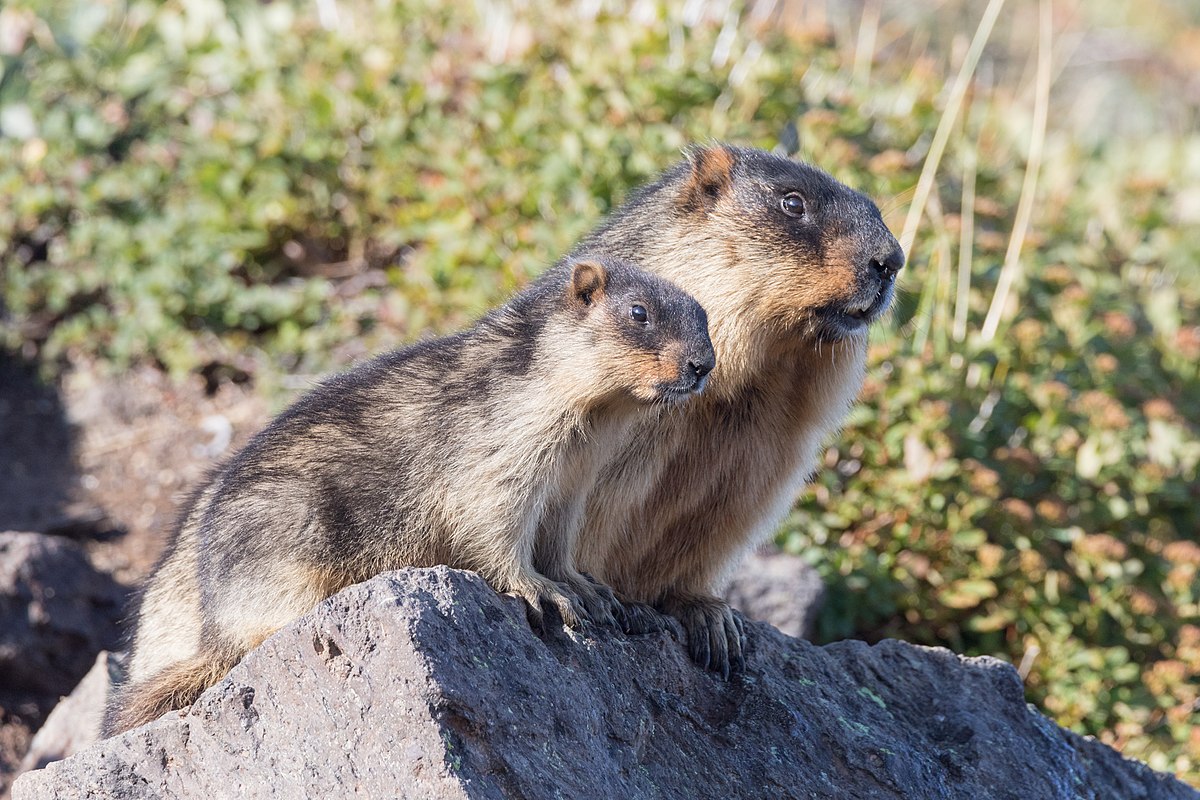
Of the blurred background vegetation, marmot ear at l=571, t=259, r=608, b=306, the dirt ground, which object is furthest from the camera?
the dirt ground

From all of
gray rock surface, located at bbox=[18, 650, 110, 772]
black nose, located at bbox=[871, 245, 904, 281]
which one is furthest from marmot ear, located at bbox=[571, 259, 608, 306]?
gray rock surface, located at bbox=[18, 650, 110, 772]

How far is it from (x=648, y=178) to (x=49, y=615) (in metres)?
3.96

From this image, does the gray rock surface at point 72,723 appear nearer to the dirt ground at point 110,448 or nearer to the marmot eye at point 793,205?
the dirt ground at point 110,448

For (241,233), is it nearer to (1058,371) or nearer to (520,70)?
(520,70)

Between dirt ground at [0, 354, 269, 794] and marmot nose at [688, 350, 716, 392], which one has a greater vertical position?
marmot nose at [688, 350, 716, 392]

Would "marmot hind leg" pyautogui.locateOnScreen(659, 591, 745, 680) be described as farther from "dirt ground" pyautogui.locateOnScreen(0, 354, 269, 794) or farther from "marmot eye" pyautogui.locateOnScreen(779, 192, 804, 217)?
"dirt ground" pyautogui.locateOnScreen(0, 354, 269, 794)

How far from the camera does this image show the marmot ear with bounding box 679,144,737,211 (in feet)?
16.9

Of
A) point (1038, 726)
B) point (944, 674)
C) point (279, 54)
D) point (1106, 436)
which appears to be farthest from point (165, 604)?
point (279, 54)

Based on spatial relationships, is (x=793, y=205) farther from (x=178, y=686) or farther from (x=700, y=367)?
(x=178, y=686)

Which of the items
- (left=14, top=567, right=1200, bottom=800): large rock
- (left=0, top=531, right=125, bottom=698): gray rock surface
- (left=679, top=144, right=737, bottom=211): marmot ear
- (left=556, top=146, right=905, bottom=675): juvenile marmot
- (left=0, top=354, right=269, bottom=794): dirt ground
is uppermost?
(left=679, top=144, right=737, bottom=211): marmot ear

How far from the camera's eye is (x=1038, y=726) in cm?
522

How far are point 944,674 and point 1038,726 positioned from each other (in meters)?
0.39

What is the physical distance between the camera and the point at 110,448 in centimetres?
962

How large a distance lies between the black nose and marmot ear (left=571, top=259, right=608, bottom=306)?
954mm
